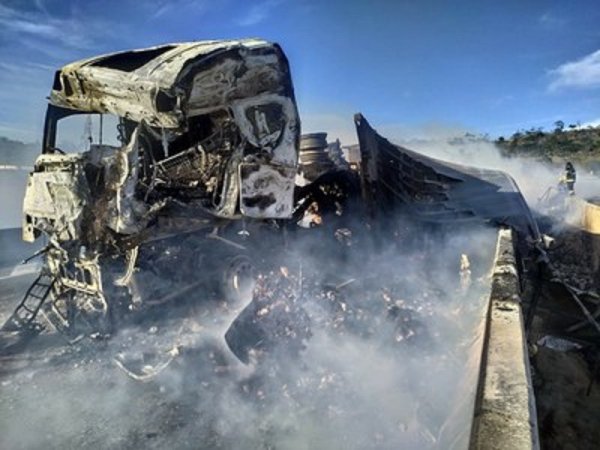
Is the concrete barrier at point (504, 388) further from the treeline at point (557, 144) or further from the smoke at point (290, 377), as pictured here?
the treeline at point (557, 144)

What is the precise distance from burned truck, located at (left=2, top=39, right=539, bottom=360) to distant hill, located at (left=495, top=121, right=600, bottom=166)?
3204cm

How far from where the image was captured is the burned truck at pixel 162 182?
15.4ft

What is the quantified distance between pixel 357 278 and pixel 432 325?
56.2 inches

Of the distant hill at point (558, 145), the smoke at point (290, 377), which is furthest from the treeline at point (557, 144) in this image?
the smoke at point (290, 377)

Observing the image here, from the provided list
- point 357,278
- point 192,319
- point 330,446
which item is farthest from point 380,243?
point 330,446

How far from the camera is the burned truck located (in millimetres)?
4688

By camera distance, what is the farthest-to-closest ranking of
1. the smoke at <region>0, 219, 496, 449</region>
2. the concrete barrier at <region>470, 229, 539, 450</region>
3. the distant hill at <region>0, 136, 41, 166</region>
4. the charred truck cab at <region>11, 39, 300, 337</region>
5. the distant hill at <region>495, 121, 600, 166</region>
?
the distant hill at <region>495, 121, 600, 166</region> → the distant hill at <region>0, 136, 41, 166</region> → the charred truck cab at <region>11, 39, 300, 337</region> → the smoke at <region>0, 219, 496, 449</region> → the concrete barrier at <region>470, 229, 539, 450</region>

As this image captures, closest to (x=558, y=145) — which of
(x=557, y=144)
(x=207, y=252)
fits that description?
(x=557, y=144)

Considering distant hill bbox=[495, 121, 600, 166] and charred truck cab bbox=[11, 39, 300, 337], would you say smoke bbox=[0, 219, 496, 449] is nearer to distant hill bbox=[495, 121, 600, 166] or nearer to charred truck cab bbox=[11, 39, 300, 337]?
charred truck cab bbox=[11, 39, 300, 337]

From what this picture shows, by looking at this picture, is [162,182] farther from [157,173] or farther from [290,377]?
[290,377]

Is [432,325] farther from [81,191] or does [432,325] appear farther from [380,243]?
[81,191]

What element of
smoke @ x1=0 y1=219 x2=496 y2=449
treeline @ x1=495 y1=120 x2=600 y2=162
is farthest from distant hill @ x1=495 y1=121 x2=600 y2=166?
smoke @ x1=0 y1=219 x2=496 y2=449

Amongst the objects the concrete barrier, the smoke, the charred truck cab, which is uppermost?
the charred truck cab

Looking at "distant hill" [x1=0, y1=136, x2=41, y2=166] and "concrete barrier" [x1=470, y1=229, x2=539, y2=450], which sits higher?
"distant hill" [x1=0, y1=136, x2=41, y2=166]
